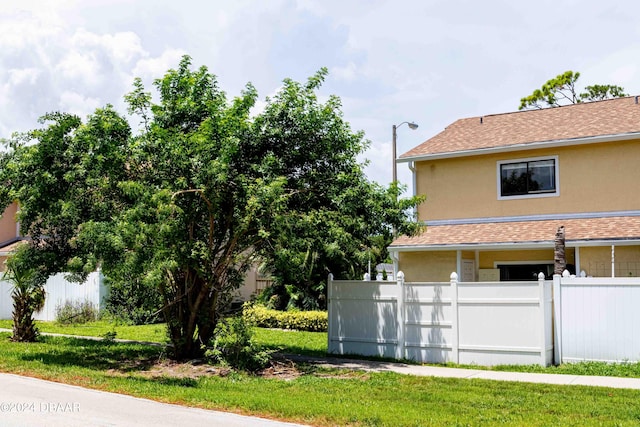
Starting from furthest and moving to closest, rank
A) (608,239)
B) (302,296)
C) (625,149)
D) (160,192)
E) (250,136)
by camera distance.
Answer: (302,296) < (625,149) < (608,239) < (250,136) < (160,192)

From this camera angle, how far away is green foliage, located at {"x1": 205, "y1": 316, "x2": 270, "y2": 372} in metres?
13.0

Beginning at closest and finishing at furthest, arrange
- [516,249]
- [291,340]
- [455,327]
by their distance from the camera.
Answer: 1. [455,327]
2. [516,249]
3. [291,340]

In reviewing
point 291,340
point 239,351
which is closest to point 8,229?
point 291,340

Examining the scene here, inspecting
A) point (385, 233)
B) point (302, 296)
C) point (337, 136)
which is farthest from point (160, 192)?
point (302, 296)

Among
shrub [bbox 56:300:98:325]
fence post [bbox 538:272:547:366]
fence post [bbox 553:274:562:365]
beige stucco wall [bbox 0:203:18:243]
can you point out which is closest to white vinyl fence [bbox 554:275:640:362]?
fence post [bbox 553:274:562:365]

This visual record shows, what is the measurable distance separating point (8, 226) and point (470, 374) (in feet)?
91.3

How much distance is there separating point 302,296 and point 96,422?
16.1m

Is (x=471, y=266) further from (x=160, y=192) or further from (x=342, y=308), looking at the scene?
(x=160, y=192)

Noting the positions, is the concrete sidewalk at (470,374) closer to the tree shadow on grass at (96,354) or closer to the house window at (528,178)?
the tree shadow on grass at (96,354)

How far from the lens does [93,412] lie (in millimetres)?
8992

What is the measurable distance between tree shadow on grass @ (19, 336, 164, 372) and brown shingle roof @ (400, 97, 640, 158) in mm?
10290

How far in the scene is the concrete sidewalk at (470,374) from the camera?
11461mm

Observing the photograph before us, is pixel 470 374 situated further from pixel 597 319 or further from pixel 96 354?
pixel 96 354

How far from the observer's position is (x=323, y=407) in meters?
9.20
